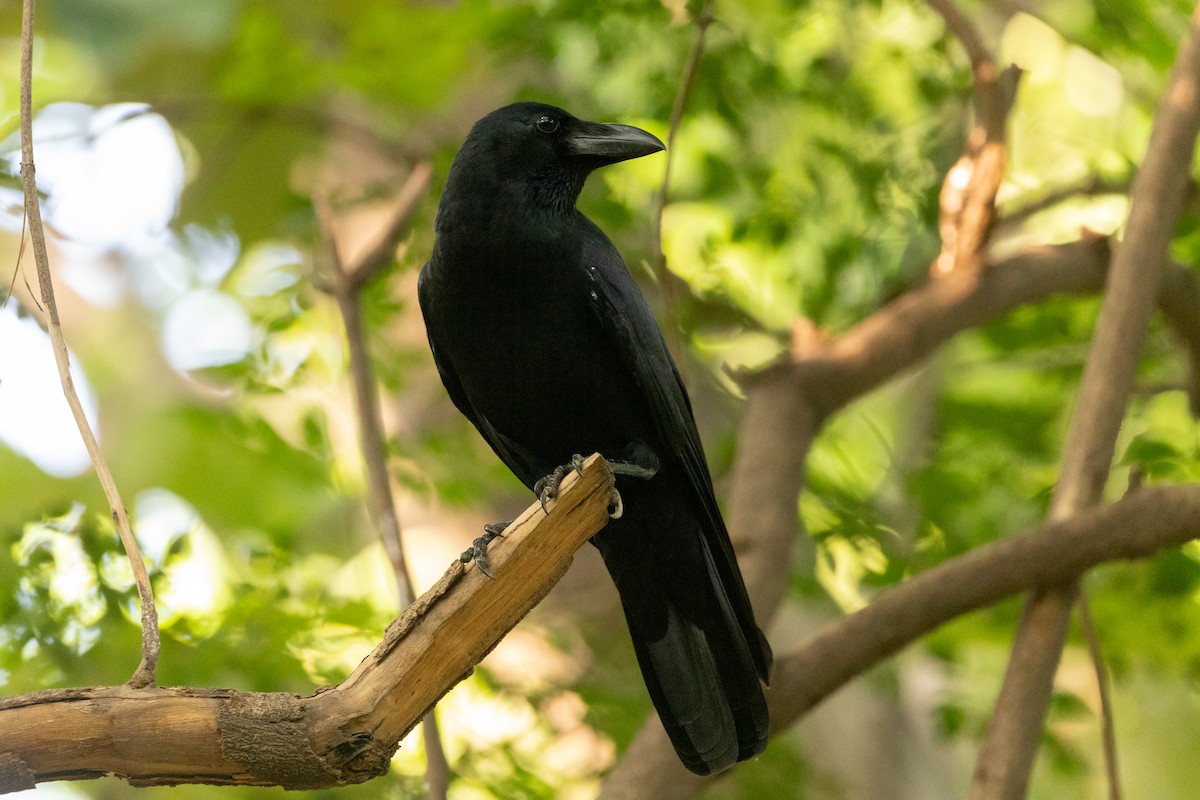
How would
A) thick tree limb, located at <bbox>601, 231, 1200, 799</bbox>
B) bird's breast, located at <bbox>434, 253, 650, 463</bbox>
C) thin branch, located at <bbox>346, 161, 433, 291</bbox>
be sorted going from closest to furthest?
bird's breast, located at <bbox>434, 253, 650, 463</bbox>, thick tree limb, located at <bbox>601, 231, 1200, 799</bbox>, thin branch, located at <bbox>346, 161, 433, 291</bbox>

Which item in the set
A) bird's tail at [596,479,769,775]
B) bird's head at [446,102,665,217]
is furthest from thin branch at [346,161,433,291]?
bird's tail at [596,479,769,775]

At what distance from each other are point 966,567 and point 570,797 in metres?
1.84

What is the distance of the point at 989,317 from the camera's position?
14.8 ft

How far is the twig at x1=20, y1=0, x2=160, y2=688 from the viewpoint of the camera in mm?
1966

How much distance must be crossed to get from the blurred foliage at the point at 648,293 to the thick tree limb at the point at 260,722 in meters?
1.49

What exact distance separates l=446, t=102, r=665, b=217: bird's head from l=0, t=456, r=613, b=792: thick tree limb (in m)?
1.40

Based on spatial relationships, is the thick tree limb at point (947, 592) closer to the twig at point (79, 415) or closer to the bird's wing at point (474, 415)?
the bird's wing at point (474, 415)

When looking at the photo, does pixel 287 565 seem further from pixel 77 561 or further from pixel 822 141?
pixel 822 141

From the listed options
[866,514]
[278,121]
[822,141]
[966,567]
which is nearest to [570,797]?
[866,514]

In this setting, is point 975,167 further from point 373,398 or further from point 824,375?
point 373,398

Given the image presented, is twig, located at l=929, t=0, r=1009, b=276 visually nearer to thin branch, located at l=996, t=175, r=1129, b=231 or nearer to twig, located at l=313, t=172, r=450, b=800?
thin branch, located at l=996, t=175, r=1129, b=231

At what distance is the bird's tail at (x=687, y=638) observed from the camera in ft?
10.6

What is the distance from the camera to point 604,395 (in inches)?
127

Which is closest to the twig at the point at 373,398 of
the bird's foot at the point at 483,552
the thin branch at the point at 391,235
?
the thin branch at the point at 391,235
